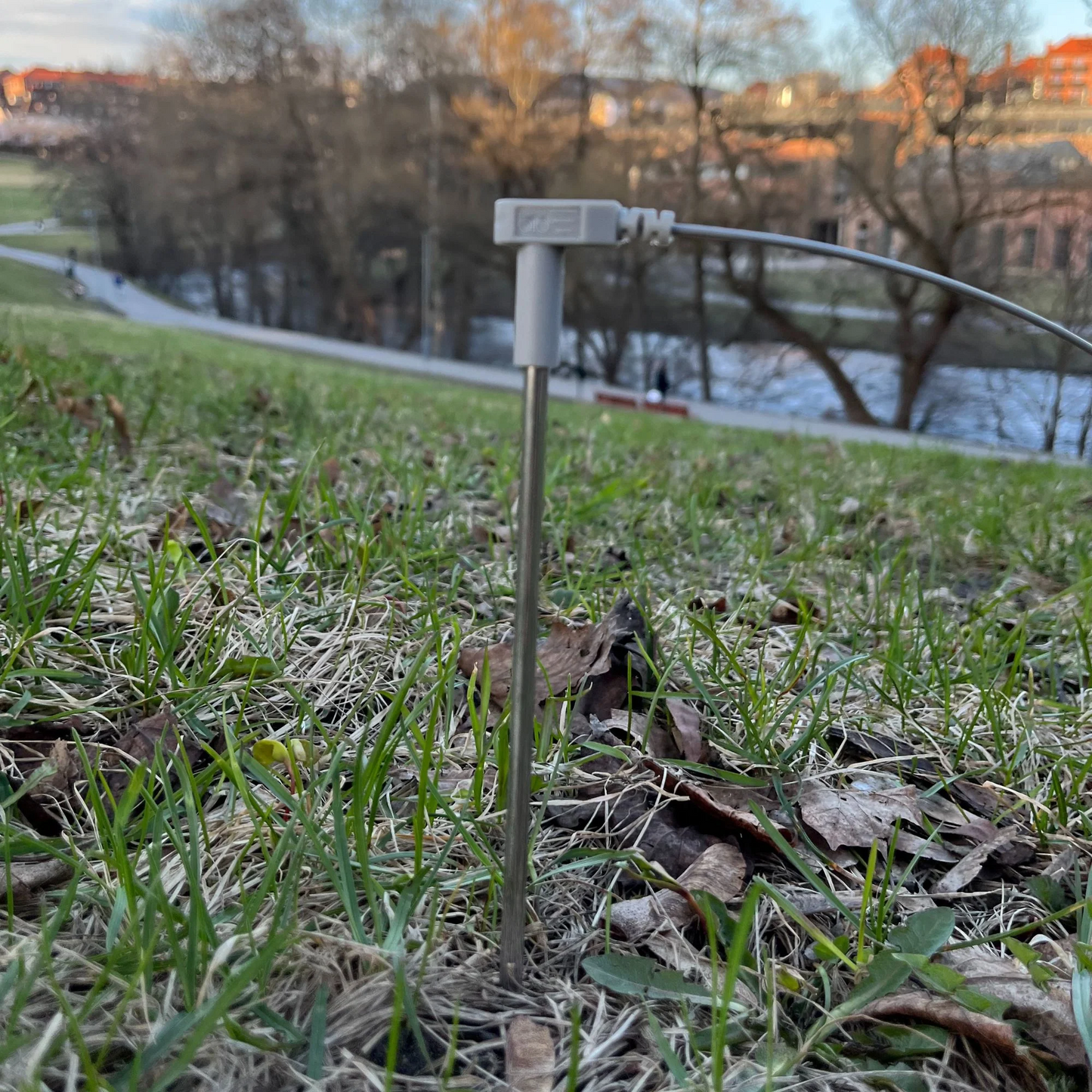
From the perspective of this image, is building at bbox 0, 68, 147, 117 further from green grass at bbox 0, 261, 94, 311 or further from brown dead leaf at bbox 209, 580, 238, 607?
brown dead leaf at bbox 209, 580, 238, 607

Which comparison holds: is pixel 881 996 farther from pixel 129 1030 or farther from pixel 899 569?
pixel 899 569

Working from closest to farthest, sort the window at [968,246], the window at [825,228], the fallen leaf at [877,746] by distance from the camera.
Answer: the fallen leaf at [877,746]
the window at [968,246]
the window at [825,228]

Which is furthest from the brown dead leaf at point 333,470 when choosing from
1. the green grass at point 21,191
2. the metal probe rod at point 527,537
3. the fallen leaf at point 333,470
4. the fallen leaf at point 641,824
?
the green grass at point 21,191

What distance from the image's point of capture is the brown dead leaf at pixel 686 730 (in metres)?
1.37

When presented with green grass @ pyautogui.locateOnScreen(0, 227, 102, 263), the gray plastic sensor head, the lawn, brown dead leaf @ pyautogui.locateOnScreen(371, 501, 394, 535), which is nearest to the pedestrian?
green grass @ pyautogui.locateOnScreen(0, 227, 102, 263)

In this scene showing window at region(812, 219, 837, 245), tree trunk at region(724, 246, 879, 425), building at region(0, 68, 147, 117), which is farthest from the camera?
tree trunk at region(724, 246, 879, 425)

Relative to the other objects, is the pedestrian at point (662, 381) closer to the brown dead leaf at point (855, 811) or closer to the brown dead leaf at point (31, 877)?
the brown dead leaf at point (855, 811)

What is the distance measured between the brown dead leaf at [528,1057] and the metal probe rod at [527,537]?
0.06 m

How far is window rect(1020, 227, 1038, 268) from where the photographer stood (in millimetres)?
19703

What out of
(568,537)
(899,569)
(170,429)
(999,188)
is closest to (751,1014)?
(568,537)

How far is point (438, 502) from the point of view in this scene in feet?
8.63

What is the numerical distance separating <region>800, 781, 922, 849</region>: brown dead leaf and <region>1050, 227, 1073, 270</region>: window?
20.8 metres

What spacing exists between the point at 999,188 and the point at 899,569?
21.4m

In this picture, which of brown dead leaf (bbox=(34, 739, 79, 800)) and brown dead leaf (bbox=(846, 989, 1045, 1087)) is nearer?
brown dead leaf (bbox=(846, 989, 1045, 1087))
